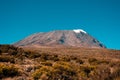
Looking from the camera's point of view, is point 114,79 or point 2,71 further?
point 2,71

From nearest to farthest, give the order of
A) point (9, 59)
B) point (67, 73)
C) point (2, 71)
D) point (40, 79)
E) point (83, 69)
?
point (40, 79), point (2, 71), point (67, 73), point (83, 69), point (9, 59)

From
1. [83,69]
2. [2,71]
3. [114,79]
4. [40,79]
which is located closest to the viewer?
[114,79]

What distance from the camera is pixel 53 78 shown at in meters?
14.9

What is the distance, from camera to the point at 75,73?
55.9ft

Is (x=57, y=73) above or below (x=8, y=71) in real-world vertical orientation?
below

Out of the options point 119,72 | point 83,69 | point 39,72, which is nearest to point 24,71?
point 39,72

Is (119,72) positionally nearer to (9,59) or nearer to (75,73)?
(75,73)

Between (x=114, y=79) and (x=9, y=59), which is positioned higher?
(x=9, y=59)

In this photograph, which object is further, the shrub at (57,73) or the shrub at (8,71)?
the shrub at (8,71)

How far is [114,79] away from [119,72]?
92cm

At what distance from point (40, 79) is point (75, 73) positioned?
10.5 feet

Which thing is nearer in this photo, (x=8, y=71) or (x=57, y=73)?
(x=8, y=71)

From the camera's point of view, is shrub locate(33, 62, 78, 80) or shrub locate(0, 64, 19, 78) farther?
shrub locate(0, 64, 19, 78)

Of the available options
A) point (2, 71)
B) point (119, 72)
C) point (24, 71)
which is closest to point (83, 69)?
point (24, 71)
